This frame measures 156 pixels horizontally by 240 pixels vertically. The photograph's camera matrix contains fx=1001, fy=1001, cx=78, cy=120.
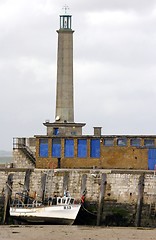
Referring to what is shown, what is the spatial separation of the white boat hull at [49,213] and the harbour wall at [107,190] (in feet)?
2.62

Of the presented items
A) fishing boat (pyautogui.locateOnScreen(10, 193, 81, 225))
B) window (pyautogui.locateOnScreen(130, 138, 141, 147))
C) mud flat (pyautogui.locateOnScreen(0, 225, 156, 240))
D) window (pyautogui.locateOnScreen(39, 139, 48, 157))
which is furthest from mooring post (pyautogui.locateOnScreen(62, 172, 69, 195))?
window (pyautogui.locateOnScreen(39, 139, 48, 157))

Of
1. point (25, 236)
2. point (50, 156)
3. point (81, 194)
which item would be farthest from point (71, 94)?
point (25, 236)

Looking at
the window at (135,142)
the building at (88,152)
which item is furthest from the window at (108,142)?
the window at (135,142)

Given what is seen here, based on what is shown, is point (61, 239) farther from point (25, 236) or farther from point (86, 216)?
point (86, 216)

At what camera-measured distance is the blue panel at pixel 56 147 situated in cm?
6575

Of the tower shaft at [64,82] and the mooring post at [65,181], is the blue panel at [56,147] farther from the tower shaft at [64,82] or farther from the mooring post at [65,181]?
the tower shaft at [64,82]

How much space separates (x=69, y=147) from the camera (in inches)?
2579

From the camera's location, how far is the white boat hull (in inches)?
2178

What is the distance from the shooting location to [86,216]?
55969mm

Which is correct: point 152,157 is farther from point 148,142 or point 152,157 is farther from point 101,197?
point 101,197

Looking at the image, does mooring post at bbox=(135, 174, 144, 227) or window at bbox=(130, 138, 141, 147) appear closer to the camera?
mooring post at bbox=(135, 174, 144, 227)

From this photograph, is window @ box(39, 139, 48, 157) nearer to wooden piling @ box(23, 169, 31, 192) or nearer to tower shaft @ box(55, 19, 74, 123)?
wooden piling @ box(23, 169, 31, 192)

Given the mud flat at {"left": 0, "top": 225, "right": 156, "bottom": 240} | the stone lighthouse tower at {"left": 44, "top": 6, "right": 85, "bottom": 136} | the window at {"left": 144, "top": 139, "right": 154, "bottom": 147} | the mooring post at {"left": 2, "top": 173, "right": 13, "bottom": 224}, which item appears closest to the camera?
the mud flat at {"left": 0, "top": 225, "right": 156, "bottom": 240}

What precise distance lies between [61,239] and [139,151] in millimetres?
14869
